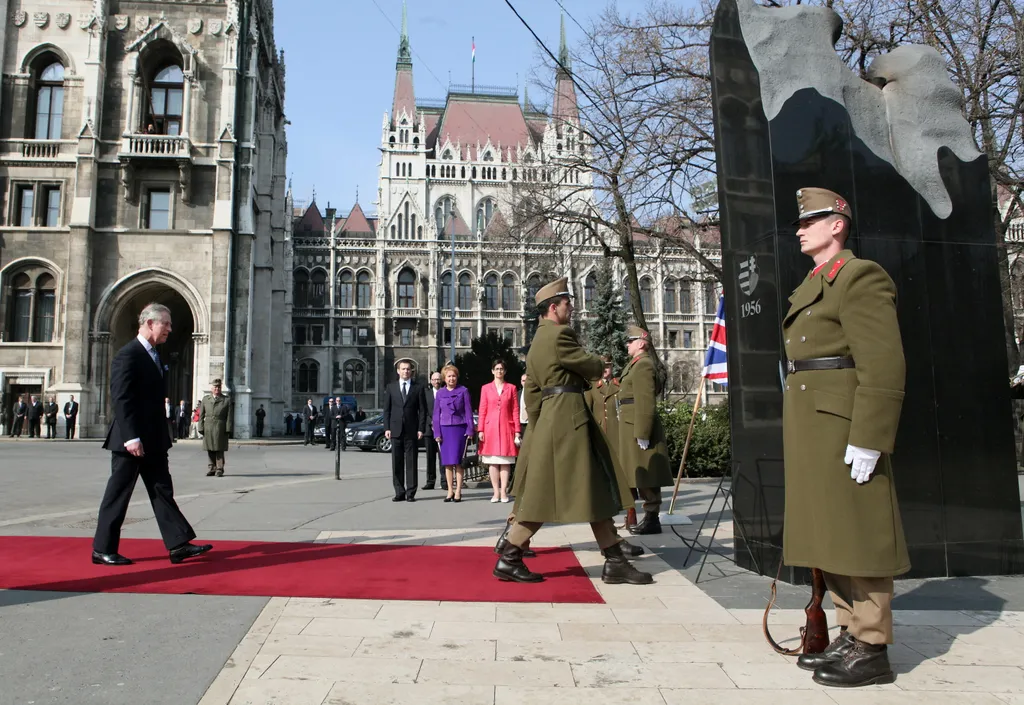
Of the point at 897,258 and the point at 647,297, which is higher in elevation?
the point at 647,297

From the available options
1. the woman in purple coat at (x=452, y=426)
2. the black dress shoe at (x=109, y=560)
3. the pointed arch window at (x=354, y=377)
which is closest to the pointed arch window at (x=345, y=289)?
the pointed arch window at (x=354, y=377)

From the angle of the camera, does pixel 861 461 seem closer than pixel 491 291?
Yes

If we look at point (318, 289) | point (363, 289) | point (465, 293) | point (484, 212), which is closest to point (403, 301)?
point (363, 289)

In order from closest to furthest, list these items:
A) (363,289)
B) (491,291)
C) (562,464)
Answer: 1. (562,464)
2. (363,289)
3. (491,291)

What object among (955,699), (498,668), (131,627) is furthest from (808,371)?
(131,627)

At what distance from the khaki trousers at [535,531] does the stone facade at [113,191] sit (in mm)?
23489

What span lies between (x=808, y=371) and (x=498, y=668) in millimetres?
1912

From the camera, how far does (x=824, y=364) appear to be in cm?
336

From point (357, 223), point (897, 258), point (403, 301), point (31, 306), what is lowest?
point (897, 258)

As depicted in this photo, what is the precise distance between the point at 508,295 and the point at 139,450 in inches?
2404

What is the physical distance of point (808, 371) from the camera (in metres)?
3.43

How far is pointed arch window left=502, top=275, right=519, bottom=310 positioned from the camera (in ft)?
215

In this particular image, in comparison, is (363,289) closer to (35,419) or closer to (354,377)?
(354,377)

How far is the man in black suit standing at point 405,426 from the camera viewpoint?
990 centimetres
